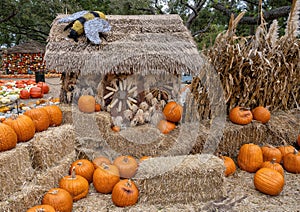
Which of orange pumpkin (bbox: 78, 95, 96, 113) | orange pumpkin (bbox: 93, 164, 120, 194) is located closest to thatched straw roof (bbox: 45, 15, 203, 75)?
orange pumpkin (bbox: 78, 95, 96, 113)

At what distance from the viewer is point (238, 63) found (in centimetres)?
457

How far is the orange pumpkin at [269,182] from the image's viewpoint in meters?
3.60

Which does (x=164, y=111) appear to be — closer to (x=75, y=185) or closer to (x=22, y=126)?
(x=75, y=185)

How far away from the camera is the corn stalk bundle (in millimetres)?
4594

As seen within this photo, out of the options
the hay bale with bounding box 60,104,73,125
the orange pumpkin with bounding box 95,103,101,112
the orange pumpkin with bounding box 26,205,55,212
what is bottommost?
the orange pumpkin with bounding box 26,205,55,212

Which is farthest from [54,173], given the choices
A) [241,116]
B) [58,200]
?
[241,116]

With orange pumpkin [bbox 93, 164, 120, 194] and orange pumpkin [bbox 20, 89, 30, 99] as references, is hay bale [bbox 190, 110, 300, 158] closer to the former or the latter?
orange pumpkin [bbox 93, 164, 120, 194]

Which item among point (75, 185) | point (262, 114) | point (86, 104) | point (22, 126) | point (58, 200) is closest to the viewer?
point (58, 200)

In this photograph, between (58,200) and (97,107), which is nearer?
(58,200)

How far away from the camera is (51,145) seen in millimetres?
3434

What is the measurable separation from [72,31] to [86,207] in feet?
9.17

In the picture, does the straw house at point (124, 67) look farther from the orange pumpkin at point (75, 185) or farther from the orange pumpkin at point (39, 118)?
the orange pumpkin at point (75, 185)

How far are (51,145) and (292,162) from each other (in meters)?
3.67

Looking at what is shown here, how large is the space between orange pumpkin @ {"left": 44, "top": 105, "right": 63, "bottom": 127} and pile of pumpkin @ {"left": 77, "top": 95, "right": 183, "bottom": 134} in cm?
33
